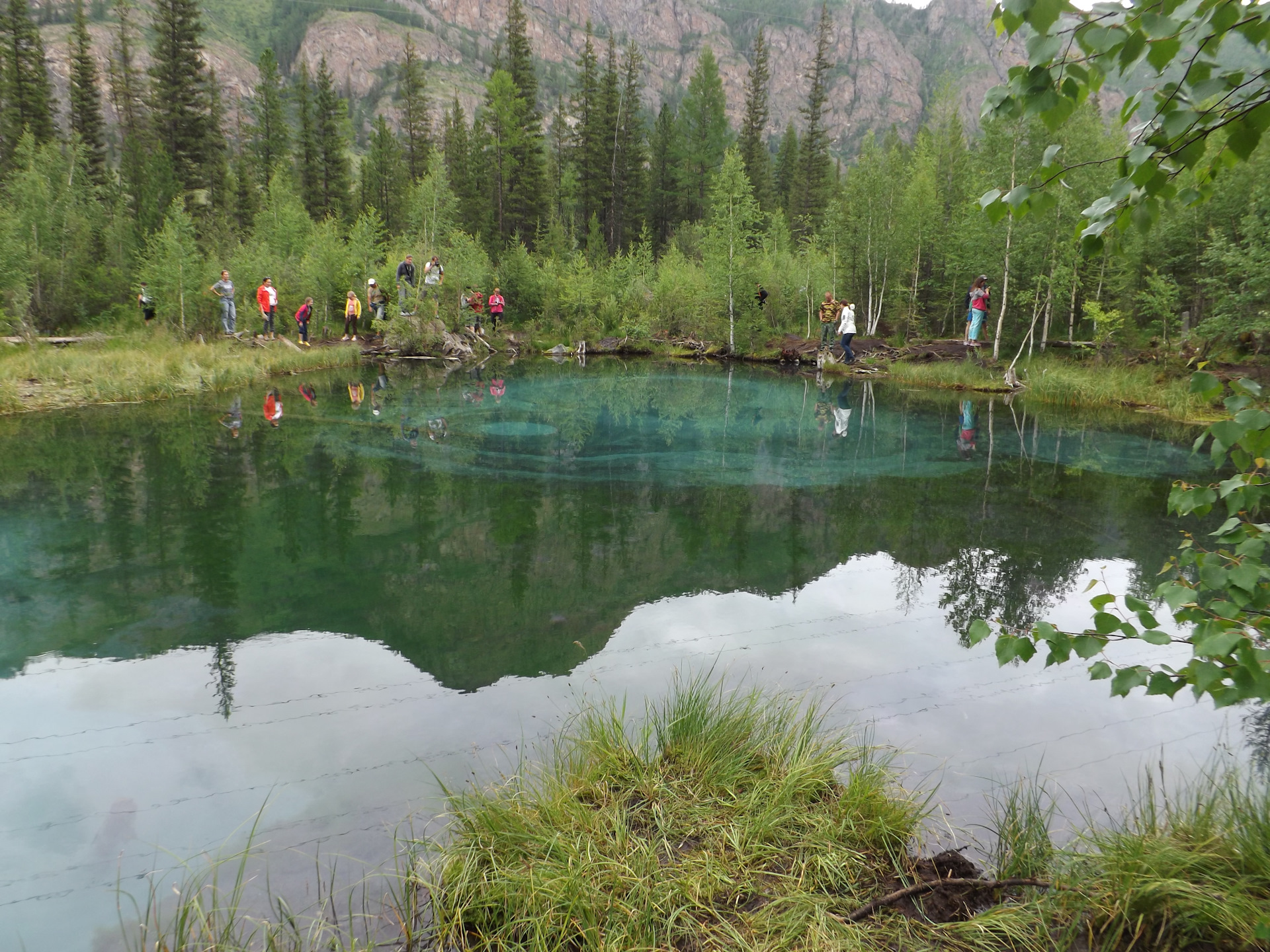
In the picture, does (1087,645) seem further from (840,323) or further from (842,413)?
(840,323)

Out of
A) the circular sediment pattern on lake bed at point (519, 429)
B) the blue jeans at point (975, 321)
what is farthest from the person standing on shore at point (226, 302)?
the blue jeans at point (975, 321)

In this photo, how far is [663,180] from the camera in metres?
56.2

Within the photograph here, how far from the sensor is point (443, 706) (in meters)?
4.84

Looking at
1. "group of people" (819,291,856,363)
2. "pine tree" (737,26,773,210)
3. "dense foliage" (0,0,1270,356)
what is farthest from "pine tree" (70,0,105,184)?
"group of people" (819,291,856,363)

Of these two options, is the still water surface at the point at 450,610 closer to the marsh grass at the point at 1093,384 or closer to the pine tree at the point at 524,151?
the marsh grass at the point at 1093,384

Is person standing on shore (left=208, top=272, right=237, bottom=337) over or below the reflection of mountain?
over

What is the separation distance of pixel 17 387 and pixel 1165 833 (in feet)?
57.8

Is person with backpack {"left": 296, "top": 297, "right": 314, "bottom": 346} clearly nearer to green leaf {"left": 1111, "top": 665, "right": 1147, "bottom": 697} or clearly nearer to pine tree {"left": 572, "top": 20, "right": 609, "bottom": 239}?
green leaf {"left": 1111, "top": 665, "right": 1147, "bottom": 697}

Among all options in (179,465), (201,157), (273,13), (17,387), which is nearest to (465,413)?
(179,465)

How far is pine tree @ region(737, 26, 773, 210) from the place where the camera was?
52594mm

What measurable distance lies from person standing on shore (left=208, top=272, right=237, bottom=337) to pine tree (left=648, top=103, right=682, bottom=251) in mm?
35867

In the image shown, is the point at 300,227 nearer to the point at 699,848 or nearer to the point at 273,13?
the point at 699,848

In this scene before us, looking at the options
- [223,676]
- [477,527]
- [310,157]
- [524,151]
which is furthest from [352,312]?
[310,157]

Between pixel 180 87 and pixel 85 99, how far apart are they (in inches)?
281
